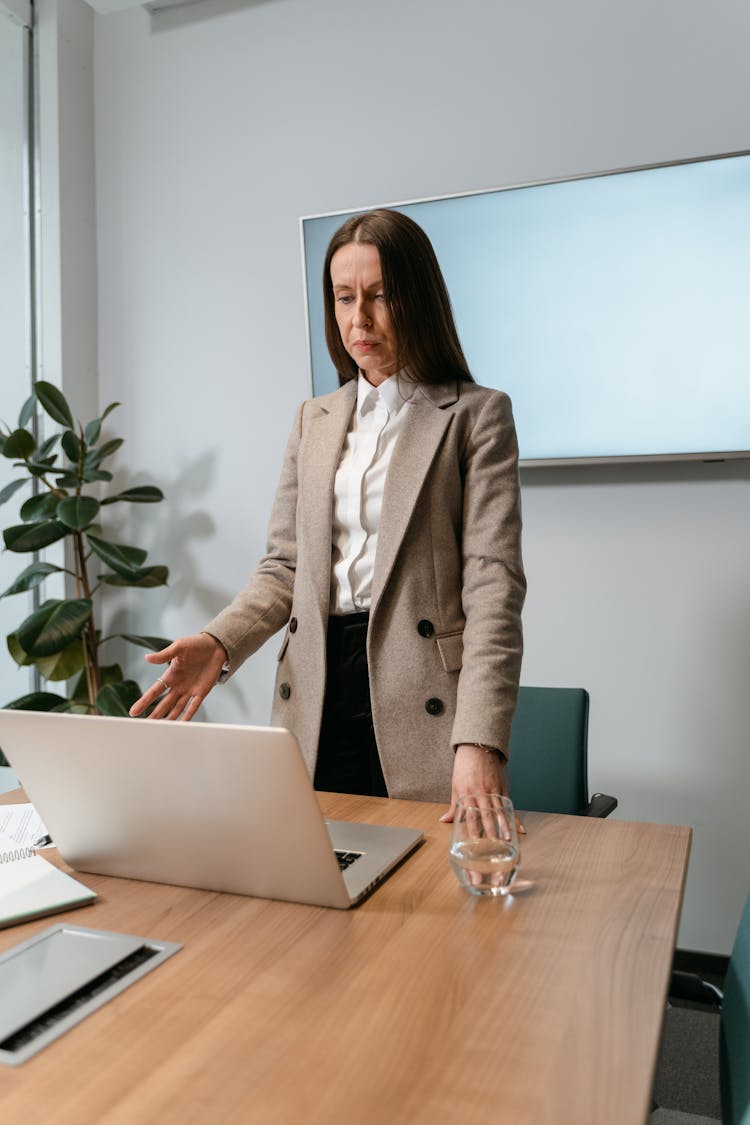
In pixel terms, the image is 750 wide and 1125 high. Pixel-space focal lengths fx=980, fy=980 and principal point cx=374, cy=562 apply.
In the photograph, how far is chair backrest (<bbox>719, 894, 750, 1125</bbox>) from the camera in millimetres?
1025

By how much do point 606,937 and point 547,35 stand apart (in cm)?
265

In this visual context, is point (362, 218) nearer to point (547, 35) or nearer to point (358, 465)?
point (358, 465)

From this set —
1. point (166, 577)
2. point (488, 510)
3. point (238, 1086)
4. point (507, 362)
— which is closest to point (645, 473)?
point (507, 362)

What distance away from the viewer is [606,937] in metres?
1.00

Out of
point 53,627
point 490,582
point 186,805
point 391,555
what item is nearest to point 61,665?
point 53,627

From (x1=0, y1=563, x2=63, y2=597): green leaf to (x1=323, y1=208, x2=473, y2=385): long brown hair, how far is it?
1743 millimetres

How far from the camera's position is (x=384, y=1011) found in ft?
2.75

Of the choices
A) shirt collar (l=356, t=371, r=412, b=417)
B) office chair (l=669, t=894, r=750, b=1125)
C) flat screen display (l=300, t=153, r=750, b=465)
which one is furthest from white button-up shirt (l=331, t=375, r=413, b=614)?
flat screen display (l=300, t=153, r=750, b=465)

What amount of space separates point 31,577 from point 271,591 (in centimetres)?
160

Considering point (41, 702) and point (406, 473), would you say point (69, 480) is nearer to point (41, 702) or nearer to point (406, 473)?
point (41, 702)

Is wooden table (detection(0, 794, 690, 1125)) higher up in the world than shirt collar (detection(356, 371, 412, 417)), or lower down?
lower down

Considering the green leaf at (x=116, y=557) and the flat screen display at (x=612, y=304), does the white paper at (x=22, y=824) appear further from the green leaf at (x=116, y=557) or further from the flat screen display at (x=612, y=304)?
the flat screen display at (x=612, y=304)

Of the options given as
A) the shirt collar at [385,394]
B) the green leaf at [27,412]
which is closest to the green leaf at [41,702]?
the green leaf at [27,412]

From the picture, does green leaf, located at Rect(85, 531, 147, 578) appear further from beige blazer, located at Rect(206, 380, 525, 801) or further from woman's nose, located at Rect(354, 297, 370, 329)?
woman's nose, located at Rect(354, 297, 370, 329)
